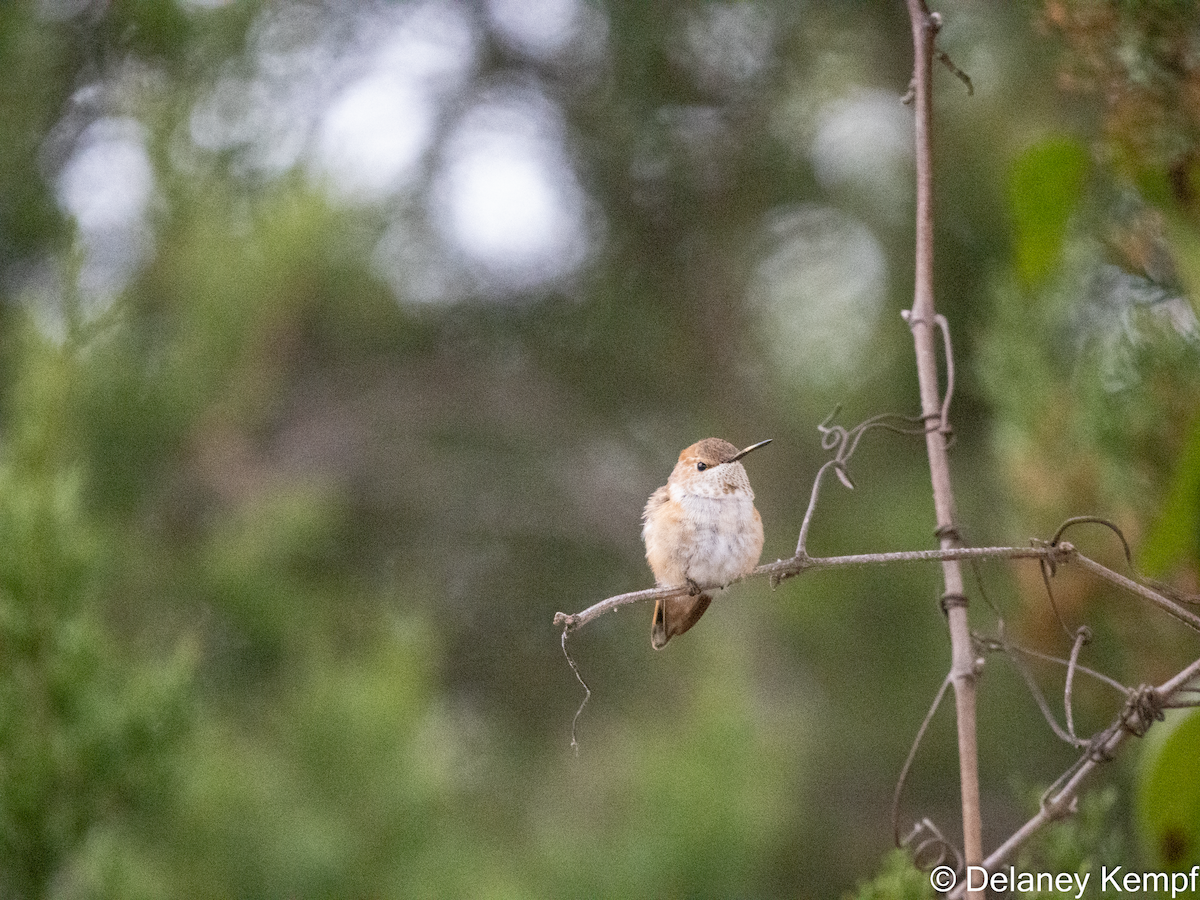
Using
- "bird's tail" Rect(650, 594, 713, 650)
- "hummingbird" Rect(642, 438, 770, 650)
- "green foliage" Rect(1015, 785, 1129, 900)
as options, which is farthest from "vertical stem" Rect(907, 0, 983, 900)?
"bird's tail" Rect(650, 594, 713, 650)

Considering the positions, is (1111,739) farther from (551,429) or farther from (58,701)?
(551,429)

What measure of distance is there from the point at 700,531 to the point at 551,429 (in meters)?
3.44

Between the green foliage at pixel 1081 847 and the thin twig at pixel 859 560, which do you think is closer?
the thin twig at pixel 859 560

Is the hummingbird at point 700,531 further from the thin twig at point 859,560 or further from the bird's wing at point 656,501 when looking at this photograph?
the thin twig at point 859,560

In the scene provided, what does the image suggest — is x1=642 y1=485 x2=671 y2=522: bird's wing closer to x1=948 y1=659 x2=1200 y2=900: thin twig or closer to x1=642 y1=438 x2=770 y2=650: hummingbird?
x1=642 y1=438 x2=770 y2=650: hummingbird

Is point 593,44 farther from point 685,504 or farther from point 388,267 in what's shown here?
point 685,504

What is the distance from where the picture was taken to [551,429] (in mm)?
5332

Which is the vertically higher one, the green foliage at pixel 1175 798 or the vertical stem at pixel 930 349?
the vertical stem at pixel 930 349

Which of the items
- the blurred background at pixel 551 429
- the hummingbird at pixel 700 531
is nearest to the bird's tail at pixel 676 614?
the hummingbird at pixel 700 531

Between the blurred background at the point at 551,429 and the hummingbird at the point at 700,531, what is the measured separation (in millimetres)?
516

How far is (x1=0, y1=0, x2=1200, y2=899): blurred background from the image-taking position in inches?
78.1

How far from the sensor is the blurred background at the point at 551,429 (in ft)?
6.51

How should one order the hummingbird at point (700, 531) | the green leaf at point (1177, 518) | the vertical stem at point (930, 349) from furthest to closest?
the hummingbird at point (700, 531), the green leaf at point (1177, 518), the vertical stem at point (930, 349)

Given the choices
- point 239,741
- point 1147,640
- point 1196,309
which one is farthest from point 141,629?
point 1196,309
